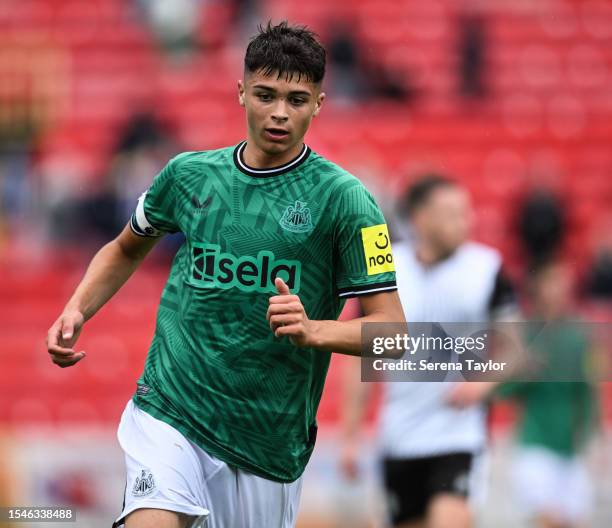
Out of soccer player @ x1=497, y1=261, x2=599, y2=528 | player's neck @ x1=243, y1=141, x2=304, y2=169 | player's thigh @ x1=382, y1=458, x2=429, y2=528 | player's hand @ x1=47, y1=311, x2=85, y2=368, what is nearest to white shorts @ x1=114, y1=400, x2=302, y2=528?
player's hand @ x1=47, y1=311, x2=85, y2=368

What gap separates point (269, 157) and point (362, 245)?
1.36 feet

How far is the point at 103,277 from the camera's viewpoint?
4086 millimetres

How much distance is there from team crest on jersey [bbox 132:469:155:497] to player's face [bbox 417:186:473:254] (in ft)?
9.54

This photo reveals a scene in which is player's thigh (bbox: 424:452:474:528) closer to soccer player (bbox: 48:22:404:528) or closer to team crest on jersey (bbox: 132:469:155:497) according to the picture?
soccer player (bbox: 48:22:404:528)

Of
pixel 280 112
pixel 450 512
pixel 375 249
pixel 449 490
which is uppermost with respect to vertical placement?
pixel 280 112

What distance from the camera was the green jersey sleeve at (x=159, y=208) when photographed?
12.9 ft

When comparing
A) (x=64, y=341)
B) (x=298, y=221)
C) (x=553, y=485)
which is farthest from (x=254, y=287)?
(x=553, y=485)

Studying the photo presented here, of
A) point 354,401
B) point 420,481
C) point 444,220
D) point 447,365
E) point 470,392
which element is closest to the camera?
point 447,365

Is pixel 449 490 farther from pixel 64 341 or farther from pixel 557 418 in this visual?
pixel 64 341

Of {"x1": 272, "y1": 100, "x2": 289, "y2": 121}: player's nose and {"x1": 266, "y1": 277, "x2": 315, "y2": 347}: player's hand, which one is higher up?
{"x1": 272, "y1": 100, "x2": 289, "y2": 121}: player's nose

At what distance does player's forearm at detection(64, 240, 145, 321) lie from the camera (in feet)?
13.1

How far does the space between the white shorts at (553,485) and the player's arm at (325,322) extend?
4.55m

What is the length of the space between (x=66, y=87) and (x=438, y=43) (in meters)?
4.47

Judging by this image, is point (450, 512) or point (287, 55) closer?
point (287, 55)
